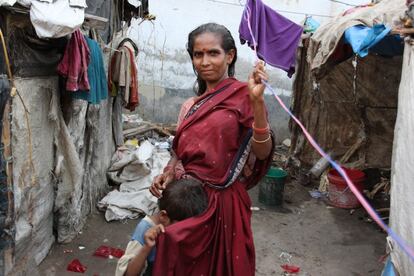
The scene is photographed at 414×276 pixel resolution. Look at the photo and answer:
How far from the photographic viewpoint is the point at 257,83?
5.49 feet

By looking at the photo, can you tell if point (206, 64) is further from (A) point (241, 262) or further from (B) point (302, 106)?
(B) point (302, 106)

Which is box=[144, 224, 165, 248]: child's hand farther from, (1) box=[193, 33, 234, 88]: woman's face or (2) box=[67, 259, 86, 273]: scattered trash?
(2) box=[67, 259, 86, 273]: scattered trash

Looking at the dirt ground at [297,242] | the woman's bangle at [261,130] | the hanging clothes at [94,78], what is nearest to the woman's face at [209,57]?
the woman's bangle at [261,130]

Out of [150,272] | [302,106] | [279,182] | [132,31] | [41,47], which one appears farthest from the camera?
[132,31]

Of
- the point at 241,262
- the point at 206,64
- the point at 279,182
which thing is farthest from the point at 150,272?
the point at 279,182

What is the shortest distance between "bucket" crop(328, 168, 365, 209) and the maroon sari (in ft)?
15.6

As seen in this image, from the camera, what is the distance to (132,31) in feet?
33.9

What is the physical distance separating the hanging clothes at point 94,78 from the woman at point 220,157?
2058mm

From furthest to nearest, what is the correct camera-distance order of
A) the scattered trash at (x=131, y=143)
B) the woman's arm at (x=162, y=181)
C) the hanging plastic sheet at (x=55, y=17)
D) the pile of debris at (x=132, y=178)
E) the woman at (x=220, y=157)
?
1. the scattered trash at (x=131, y=143)
2. the pile of debris at (x=132, y=178)
3. the hanging plastic sheet at (x=55, y=17)
4. the woman's arm at (x=162, y=181)
5. the woman at (x=220, y=157)

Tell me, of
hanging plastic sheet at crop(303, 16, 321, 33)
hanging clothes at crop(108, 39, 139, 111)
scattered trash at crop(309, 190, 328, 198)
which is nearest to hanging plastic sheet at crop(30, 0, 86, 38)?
hanging clothes at crop(108, 39, 139, 111)

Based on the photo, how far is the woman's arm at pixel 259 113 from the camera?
1.65 meters

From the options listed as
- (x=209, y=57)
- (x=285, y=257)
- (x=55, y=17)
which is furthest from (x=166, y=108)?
(x=209, y=57)

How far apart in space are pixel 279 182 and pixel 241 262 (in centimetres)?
447

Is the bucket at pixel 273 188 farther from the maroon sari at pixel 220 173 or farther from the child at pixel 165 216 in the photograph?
the child at pixel 165 216
